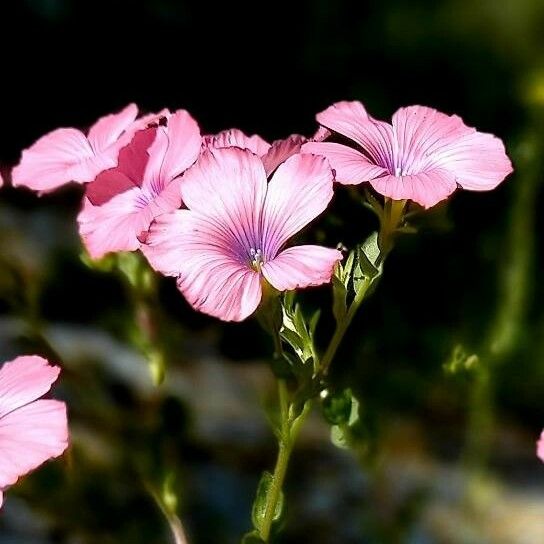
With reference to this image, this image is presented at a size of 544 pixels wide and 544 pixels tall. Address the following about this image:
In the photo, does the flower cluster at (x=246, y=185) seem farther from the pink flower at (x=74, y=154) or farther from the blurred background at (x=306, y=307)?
the blurred background at (x=306, y=307)

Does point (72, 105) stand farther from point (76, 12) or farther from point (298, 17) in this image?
point (298, 17)

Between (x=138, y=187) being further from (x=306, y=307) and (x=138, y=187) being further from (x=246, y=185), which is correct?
(x=306, y=307)

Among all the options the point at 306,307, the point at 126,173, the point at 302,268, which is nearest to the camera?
the point at 302,268

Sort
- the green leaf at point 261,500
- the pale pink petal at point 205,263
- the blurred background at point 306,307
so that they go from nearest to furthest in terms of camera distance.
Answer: the pale pink petal at point 205,263 → the green leaf at point 261,500 → the blurred background at point 306,307

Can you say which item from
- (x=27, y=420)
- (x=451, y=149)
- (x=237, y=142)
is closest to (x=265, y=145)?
(x=237, y=142)

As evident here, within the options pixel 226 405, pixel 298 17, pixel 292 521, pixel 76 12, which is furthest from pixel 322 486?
pixel 76 12

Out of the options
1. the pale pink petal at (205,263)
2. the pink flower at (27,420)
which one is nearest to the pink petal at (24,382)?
the pink flower at (27,420)
